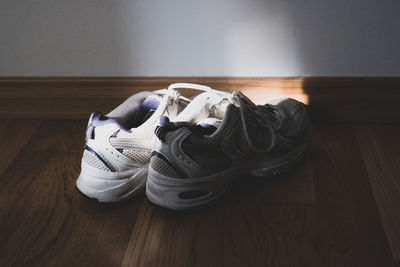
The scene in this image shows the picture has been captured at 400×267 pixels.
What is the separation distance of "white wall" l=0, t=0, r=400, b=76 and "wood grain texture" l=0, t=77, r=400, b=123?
2cm

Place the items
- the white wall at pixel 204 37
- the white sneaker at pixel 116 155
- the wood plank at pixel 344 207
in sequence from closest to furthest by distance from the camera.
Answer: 1. the wood plank at pixel 344 207
2. the white sneaker at pixel 116 155
3. the white wall at pixel 204 37

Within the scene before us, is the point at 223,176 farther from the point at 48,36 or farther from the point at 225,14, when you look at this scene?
the point at 48,36

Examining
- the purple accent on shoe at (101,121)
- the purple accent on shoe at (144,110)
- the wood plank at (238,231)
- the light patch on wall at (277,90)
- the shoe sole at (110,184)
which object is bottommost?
the wood plank at (238,231)

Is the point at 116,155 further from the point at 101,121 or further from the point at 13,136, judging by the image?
the point at 13,136

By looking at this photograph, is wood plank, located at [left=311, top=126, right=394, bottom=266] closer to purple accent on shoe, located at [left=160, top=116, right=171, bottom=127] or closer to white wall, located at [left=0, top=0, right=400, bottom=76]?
white wall, located at [left=0, top=0, right=400, bottom=76]

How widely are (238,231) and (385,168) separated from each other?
0.39 m

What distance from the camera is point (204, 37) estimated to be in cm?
108

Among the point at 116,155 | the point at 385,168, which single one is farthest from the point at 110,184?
the point at 385,168

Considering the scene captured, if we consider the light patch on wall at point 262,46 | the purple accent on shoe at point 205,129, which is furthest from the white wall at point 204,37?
the purple accent on shoe at point 205,129

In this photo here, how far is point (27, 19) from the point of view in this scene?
3.64 ft

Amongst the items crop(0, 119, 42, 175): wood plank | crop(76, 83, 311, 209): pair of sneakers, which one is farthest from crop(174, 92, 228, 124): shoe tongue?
crop(0, 119, 42, 175): wood plank

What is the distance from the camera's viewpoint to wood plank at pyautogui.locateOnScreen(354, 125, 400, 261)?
32.4 inches

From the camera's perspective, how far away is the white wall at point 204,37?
1012 mm

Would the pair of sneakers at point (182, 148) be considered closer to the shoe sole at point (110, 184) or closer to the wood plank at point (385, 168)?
the shoe sole at point (110, 184)
